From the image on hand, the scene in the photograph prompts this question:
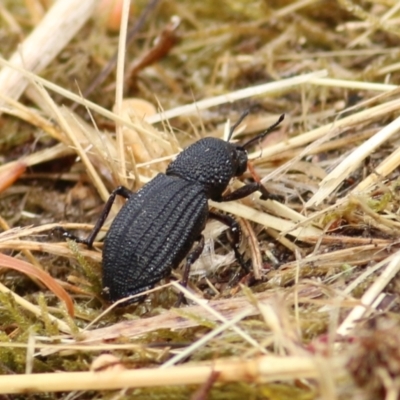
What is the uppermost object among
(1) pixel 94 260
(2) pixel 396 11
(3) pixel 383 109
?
(2) pixel 396 11

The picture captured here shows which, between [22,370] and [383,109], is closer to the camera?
[22,370]

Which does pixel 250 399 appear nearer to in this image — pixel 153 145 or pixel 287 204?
pixel 287 204

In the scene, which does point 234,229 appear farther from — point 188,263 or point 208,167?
point 208,167

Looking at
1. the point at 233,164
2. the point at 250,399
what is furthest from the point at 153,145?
the point at 250,399

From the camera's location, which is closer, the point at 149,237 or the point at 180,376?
the point at 180,376

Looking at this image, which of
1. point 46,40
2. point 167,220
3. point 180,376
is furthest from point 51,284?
point 46,40

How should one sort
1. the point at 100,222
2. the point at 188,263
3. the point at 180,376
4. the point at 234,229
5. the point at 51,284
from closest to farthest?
the point at 180,376
the point at 51,284
the point at 188,263
the point at 234,229
the point at 100,222

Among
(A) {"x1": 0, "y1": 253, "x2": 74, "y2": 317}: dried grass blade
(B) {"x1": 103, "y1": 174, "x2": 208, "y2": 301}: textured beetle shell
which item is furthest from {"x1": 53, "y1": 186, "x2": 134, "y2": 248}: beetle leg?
(A) {"x1": 0, "y1": 253, "x2": 74, "y2": 317}: dried grass blade

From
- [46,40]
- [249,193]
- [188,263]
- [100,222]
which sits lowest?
[188,263]
